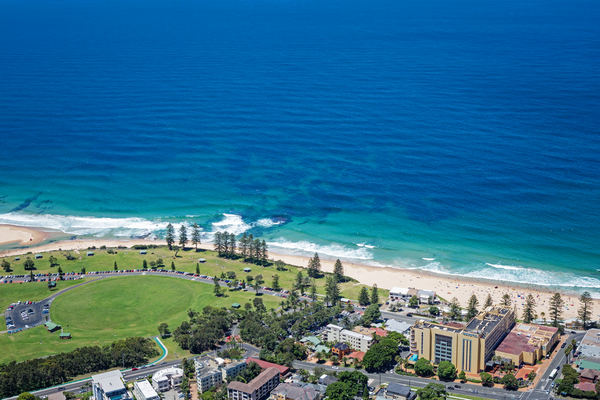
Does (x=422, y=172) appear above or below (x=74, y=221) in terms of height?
above

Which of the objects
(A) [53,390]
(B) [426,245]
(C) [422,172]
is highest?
(C) [422,172]

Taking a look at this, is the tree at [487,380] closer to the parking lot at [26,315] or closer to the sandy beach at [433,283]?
the sandy beach at [433,283]

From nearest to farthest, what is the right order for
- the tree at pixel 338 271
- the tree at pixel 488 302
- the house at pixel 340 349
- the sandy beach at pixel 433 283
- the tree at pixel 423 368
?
the tree at pixel 423 368 → the house at pixel 340 349 → the tree at pixel 488 302 → the sandy beach at pixel 433 283 → the tree at pixel 338 271

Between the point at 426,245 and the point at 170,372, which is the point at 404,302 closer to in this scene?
the point at 426,245

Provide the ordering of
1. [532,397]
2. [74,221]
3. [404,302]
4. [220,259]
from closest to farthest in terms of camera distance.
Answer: [532,397], [404,302], [220,259], [74,221]

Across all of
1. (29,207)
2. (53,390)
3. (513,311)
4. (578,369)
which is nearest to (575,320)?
(513,311)

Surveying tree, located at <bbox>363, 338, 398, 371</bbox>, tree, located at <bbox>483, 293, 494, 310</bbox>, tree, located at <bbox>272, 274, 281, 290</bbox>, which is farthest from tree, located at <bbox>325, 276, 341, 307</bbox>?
tree, located at <bbox>483, 293, 494, 310</bbox>

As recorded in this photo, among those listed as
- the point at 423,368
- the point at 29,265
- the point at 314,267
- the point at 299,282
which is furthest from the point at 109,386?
the point at 29,265

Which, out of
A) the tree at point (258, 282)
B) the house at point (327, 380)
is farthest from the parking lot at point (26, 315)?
the house at point (327, 380)
